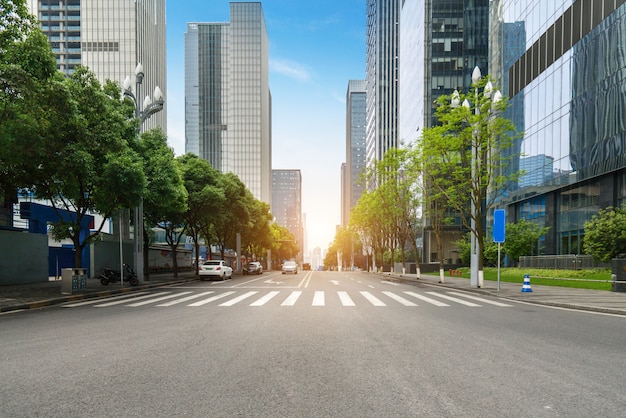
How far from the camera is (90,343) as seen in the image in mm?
7359

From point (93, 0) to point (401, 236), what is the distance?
8078 centimetres

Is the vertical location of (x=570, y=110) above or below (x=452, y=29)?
below

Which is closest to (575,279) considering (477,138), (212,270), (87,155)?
(477,138)

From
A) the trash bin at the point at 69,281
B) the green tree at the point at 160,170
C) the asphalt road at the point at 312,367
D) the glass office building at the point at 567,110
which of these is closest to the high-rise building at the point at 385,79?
the glass office building at the point at 567,110

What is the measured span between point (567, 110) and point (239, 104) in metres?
121

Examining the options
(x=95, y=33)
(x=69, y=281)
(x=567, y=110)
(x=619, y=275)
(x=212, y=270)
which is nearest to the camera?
(x=69, y=281)

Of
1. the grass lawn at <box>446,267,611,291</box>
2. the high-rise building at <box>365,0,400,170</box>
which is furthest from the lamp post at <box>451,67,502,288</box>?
the high-rise building at <box>365,0,400,170</box>

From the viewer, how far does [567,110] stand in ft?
115

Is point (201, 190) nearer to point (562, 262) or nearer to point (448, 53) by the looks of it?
point (562, 262)

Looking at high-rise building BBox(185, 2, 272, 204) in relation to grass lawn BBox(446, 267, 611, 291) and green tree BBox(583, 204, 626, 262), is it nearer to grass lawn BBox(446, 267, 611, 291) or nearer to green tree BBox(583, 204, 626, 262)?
grass lawn BBox(446, 267, 611, 291)

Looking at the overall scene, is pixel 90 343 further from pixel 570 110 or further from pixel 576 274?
pixel 570 110

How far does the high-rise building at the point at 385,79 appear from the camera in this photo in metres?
104

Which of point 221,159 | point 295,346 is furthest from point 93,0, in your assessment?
point 295,346

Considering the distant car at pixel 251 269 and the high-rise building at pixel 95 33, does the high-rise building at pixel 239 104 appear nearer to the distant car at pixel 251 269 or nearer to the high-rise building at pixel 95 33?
the high-rise building at pixel 95 33
